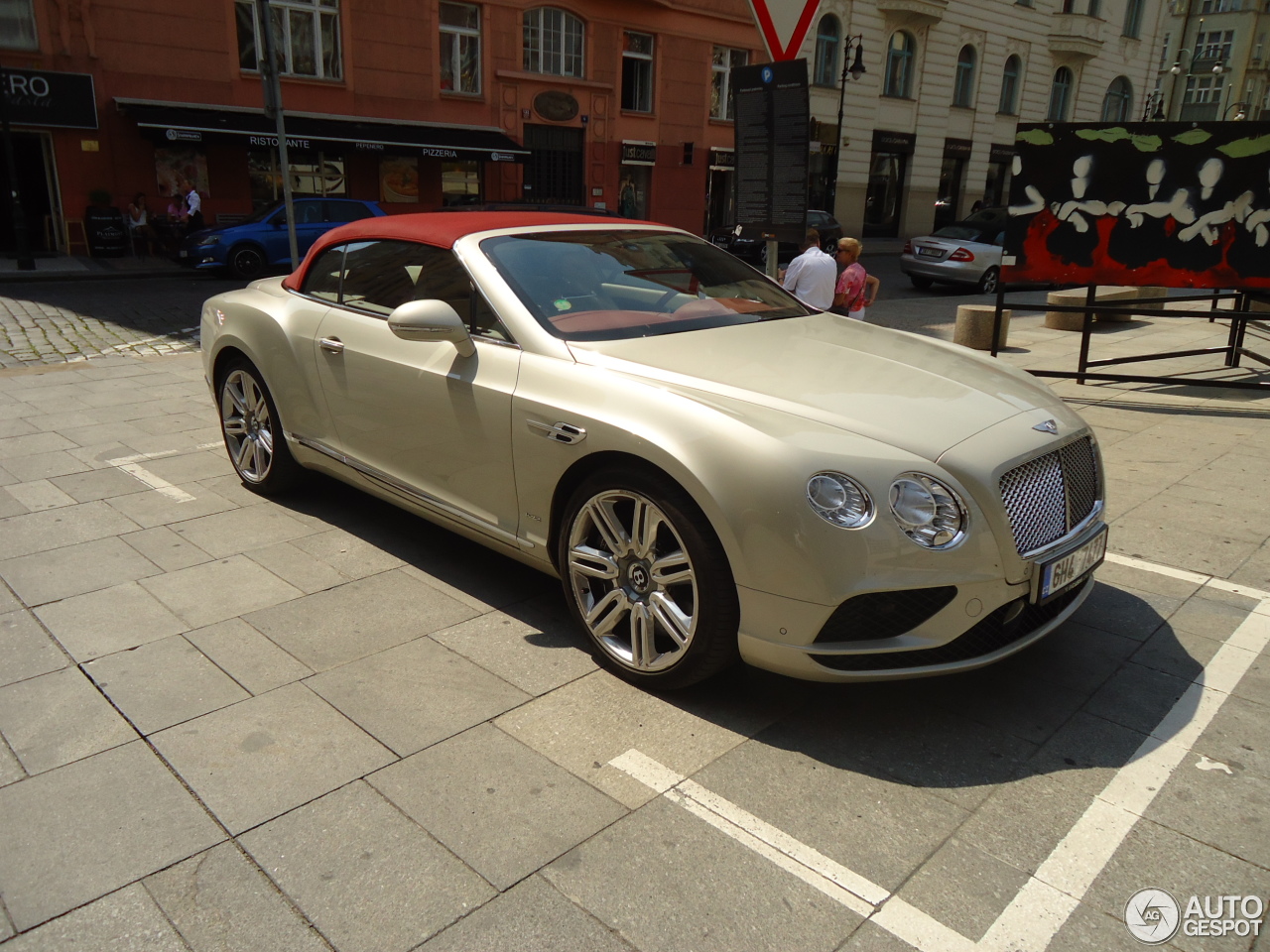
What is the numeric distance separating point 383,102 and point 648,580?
24717mm

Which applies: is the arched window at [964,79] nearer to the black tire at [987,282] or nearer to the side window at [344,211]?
→ the black tire at [987,282]

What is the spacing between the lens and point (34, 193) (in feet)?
71.6

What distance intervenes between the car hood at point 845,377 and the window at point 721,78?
97.7ft

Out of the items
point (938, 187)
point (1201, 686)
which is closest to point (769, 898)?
point (1201, 686)

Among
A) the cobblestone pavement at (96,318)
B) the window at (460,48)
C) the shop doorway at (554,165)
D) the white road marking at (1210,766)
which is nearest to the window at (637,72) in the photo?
the shop doorway at (554,165)

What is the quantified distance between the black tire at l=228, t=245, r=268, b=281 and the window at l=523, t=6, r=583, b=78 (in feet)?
40.1

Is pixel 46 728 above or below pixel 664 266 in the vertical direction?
below

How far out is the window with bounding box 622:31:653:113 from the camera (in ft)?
97.8

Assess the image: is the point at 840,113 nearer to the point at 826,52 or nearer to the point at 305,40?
the point at 826,52

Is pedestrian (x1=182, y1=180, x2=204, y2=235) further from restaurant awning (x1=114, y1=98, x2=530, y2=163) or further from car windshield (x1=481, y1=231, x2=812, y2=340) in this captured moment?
car windshield (x1=481, y1=231, x2=812, y2=340)

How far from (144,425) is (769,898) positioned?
643cm

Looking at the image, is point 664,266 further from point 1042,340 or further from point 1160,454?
point 1042,340

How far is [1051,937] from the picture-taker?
95.3 inches

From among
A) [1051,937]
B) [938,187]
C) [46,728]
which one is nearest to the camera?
[1051,937]
